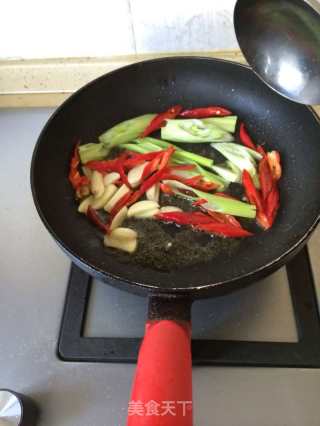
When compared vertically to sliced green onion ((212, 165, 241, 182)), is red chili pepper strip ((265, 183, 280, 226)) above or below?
below

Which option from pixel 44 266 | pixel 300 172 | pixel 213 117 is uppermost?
pixel 213 117

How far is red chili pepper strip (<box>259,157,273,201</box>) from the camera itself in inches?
29.6

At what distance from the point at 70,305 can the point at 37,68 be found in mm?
527

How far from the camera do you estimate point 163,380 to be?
1.62 feet

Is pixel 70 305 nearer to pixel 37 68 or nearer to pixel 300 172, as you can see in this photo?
pixel 300 172

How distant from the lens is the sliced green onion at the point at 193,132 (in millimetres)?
836

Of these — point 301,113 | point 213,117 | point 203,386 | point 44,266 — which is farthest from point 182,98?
point 203,386

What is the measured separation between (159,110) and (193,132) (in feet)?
0.29

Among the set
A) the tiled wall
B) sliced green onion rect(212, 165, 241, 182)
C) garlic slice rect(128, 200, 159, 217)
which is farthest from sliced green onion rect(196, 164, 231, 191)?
the tiled wall

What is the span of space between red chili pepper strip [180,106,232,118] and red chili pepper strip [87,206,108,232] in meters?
0.27

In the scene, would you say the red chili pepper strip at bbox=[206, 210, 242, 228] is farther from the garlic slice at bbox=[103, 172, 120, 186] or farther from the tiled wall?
the tiled wall

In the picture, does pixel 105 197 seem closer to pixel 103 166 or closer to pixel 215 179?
pixel 103 166

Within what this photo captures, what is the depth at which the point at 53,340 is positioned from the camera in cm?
69

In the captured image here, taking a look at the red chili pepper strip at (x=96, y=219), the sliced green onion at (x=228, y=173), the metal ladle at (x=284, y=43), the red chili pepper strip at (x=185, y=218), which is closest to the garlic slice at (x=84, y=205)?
the red chili pepper strip at (x=96, y=219)
